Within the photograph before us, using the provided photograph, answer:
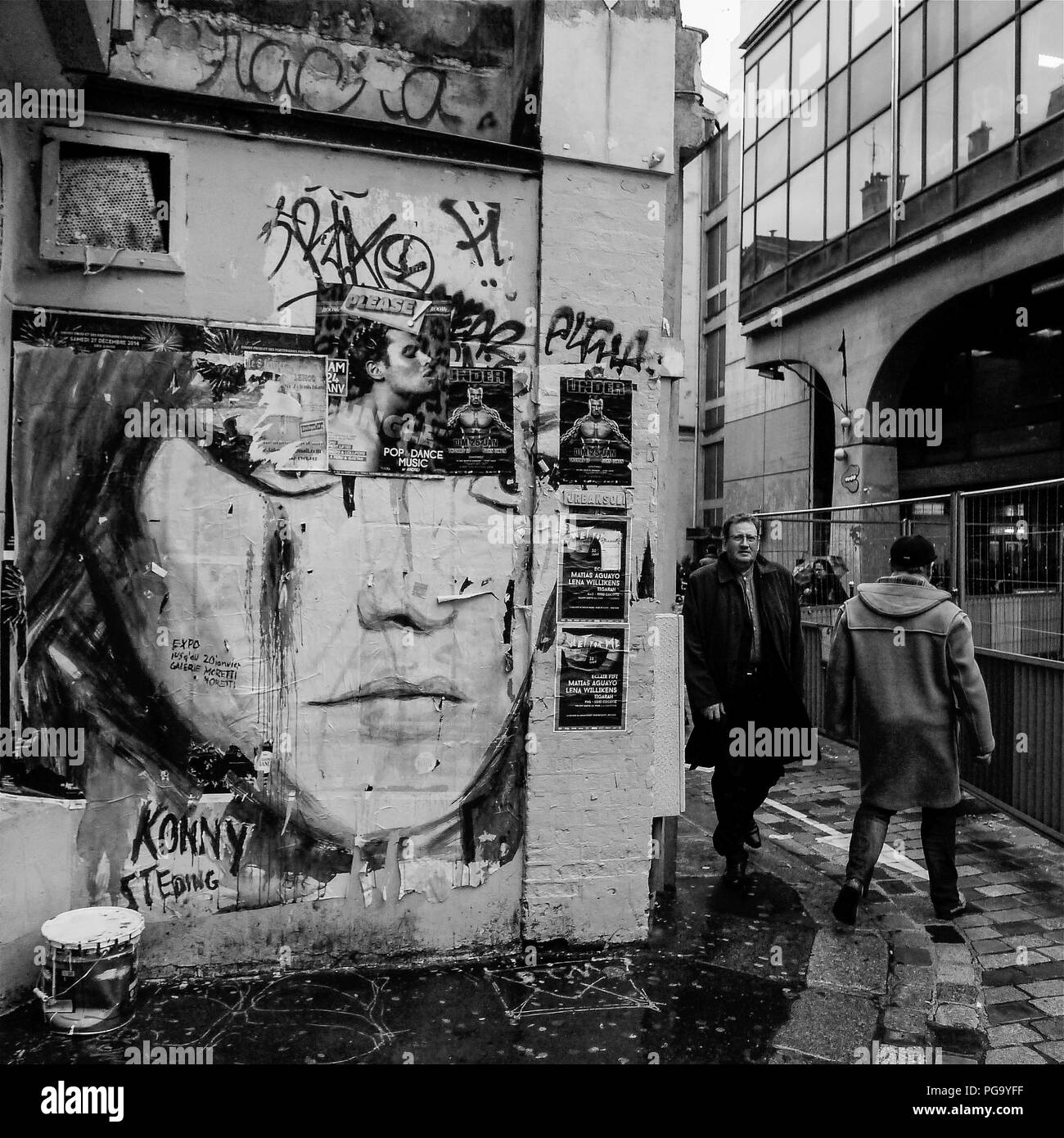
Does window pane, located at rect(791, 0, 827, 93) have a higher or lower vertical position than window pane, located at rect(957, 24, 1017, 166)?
higher

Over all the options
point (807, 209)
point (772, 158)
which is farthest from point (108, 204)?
point (772, 158)

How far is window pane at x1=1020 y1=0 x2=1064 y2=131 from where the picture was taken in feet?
45.5

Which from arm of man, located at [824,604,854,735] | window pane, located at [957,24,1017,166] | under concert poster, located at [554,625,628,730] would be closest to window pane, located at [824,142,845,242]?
window pane, located at [957,24,1017,166]

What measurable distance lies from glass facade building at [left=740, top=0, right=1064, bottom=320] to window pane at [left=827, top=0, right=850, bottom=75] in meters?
0.04

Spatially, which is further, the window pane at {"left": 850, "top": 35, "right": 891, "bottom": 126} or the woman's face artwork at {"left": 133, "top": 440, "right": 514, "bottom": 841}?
the window pane at {"left": 850, "top": 35, "right": 891, "bottom": 126}

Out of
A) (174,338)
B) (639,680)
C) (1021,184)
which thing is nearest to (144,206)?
(174,338)

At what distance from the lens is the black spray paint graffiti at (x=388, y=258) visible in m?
4.09

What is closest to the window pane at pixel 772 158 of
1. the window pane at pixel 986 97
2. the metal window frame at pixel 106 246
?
the window pane at pixel 986 97

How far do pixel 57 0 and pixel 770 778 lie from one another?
16.2 ft

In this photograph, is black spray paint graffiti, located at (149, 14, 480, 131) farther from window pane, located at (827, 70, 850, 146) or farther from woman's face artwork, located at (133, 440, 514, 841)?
window pane, located at (827, 70, 850, 146)

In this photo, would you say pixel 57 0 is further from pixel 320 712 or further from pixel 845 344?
pixel 845 344

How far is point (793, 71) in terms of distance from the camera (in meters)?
22.0
